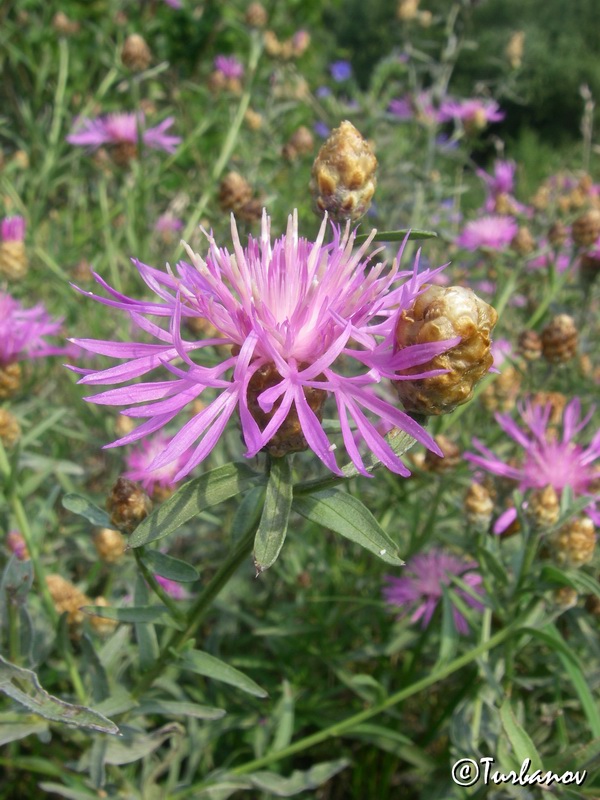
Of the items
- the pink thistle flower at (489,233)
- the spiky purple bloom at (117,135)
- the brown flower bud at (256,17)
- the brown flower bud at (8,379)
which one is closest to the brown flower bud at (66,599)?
the brown flower bud at (8,379)

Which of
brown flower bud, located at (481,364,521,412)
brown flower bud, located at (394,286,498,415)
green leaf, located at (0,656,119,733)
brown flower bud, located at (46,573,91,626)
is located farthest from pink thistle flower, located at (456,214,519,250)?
green leaf, located at (0,656,119,733)

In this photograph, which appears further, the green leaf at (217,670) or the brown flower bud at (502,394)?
the brown flower bud at (502,394)

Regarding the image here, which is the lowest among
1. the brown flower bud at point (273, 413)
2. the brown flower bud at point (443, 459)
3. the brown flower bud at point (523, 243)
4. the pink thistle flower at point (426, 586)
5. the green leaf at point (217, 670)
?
the pink thistle flower at point (426, 586)

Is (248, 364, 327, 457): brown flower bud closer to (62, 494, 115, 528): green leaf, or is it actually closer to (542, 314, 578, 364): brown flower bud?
(62, 494, 115, 528): green leaf

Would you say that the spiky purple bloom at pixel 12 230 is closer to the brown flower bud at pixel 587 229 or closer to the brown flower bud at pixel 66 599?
the brown flower bud at pixel 66 599

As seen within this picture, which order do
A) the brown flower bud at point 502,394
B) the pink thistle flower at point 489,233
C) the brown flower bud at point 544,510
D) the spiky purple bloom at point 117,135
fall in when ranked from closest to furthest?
the brown flower bud at point 544,510, the brown flower bud at point 502,394, the spiky purple bloom at point 117,135, the pink thistle flower at point 489,233

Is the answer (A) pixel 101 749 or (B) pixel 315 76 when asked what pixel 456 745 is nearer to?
(A) pixel 101 749

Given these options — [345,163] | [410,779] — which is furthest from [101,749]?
[345,163]

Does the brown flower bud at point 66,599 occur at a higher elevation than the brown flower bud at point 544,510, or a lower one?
lower
